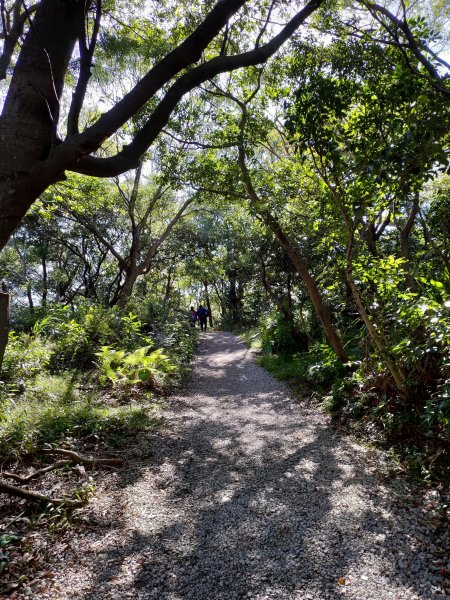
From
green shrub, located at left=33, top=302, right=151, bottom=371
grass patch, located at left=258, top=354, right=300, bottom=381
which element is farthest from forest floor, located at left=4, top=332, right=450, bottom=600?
green shrub, located at left=33, top=302, right=151, bottom=371

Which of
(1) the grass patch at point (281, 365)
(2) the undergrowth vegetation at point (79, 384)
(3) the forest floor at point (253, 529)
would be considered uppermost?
(2) the undergrowth vegetation at point (79, 384)

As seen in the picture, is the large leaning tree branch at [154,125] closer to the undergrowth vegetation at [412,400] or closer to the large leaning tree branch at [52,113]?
the large leaning tree branch at [52,113]

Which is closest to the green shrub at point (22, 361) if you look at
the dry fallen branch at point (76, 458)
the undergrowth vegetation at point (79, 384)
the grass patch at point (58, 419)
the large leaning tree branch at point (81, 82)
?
the undergrowth vegetation at point (79, 384)

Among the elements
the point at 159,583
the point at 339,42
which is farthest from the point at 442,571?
the point at 339,42

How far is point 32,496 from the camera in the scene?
10.1 ft

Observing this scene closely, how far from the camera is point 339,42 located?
19.2 feet

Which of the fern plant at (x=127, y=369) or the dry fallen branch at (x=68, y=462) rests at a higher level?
the fern plant at (x=127, y=369)

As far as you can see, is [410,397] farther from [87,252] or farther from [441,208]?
[87,252]

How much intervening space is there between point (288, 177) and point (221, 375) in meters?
5.71

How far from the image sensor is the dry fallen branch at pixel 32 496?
303 centimetres

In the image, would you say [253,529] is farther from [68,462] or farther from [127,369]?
[127,369]

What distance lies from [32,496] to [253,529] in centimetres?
193

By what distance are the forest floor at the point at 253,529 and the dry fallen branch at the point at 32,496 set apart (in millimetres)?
211

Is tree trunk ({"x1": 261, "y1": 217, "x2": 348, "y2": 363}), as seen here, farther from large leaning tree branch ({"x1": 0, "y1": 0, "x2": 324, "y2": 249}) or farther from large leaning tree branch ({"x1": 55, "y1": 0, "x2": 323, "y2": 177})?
large leaning tree branch ({"x1": 0, "y1": 0, "x2": 324, "y2": 249})
